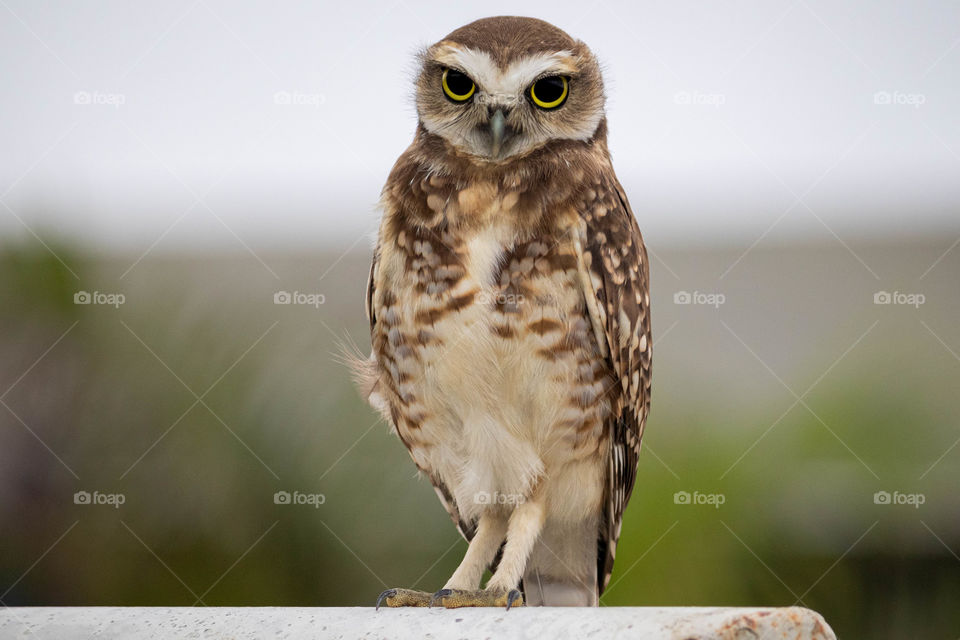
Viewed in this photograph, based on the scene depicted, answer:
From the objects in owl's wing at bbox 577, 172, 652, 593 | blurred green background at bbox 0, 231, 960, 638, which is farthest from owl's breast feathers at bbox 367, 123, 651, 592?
blurred green background at bbox 0, 231, 960, 638

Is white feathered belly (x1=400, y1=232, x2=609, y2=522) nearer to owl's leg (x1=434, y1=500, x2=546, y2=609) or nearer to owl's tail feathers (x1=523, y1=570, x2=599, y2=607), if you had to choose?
owl's leg (x1=434, y1=500, x2=546, y2=609)

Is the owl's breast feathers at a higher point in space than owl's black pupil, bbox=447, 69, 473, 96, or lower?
lower

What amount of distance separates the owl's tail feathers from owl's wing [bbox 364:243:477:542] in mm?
256

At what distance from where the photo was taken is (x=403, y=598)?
180 cm

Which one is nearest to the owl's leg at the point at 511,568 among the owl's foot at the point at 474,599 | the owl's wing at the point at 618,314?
the owl's foot at the point at 474,599

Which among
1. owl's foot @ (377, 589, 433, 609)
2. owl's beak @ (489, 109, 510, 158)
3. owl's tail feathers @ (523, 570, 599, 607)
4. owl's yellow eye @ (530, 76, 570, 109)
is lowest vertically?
owl's tail feathers @ (523, 570, 599, 607)

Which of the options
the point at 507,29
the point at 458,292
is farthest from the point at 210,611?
the point at 507,29

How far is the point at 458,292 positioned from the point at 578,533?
3.17ft

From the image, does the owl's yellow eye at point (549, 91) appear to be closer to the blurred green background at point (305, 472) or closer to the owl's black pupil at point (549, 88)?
the owl's black pupil at point (549, 88)

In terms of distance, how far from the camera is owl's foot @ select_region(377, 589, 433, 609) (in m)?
1.79

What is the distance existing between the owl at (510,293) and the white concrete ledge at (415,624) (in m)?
0.33

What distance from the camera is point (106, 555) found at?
2.68 meters

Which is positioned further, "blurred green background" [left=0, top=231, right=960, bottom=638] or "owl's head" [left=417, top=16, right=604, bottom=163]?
"blurred green background" [left=0, top=231, right=960, bottom=638]

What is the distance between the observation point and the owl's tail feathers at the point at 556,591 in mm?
2449
